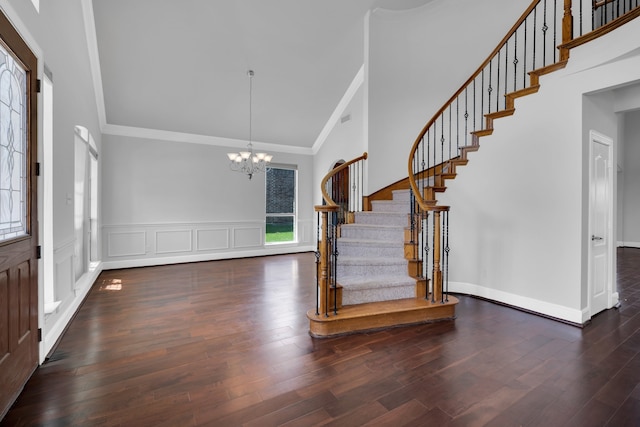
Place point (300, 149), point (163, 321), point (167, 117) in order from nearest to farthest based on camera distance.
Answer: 1. point (163, 321)
2. point (167, 117)
3. point (300, 149)

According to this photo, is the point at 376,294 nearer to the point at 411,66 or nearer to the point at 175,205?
the point at 411,66

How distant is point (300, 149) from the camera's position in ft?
26.1

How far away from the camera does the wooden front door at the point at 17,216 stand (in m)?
1.83

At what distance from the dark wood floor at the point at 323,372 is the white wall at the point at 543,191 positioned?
0.43 metres

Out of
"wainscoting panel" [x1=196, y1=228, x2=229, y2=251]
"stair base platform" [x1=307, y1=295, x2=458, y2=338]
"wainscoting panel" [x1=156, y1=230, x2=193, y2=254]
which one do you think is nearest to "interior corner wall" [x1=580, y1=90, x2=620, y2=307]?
"stair base platform" [x1=307, y1=295, x2=458, y2=338]

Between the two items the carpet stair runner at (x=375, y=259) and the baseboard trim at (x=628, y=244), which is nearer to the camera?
the carpet stair runner at (x=375, y=259)

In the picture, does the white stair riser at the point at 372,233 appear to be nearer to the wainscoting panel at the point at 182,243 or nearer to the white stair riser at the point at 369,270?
the white stair riser at the point at 369,270

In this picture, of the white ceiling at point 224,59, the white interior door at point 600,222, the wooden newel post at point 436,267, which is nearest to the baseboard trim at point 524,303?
the white interior door at point 600,222

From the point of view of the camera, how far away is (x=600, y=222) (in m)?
3.44

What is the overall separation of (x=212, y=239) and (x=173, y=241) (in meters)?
0.80

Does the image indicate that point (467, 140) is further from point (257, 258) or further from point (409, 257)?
point (257, 258)

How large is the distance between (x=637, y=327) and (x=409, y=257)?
2267mm

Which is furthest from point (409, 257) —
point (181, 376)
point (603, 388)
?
point (181, 376)

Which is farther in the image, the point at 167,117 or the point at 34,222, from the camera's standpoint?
the point at 167,117
